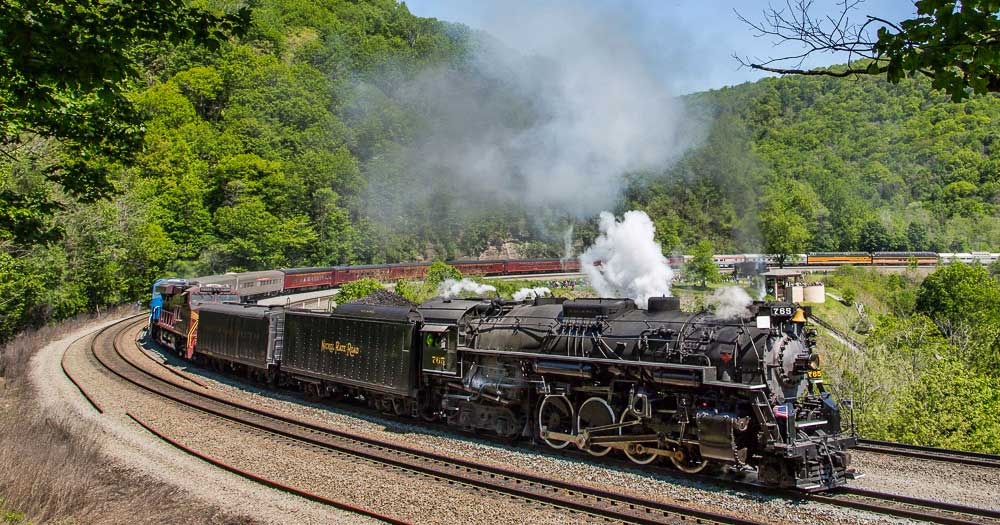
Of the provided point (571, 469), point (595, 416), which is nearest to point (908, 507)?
point (595, 416)

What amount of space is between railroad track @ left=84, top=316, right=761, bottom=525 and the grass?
220 cm

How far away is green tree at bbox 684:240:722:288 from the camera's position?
44156mm

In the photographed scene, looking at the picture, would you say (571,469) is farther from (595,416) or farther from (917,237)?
(917,237)

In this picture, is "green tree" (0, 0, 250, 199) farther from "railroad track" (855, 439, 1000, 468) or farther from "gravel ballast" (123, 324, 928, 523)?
"railroad track" (855, 439, 1000, 468)

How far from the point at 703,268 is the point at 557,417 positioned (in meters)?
34.9

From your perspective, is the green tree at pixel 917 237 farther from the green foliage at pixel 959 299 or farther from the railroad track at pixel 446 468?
the railroad track at pixel 446 468

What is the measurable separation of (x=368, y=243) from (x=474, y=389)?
45995 mm

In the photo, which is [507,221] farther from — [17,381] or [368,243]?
[17,381]

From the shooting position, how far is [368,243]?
5762cm

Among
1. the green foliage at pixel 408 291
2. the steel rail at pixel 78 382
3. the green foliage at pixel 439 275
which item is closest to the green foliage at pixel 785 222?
the green foliage at pixel 439 275

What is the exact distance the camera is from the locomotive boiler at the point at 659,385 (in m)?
9.79

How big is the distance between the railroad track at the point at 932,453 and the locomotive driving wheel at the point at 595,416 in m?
5.49

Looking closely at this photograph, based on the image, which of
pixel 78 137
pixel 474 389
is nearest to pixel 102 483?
pixel 78 137

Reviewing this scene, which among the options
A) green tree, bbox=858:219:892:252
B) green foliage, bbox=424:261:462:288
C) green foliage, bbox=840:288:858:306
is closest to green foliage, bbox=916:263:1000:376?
green foliage, bbox=840:288:858:306
